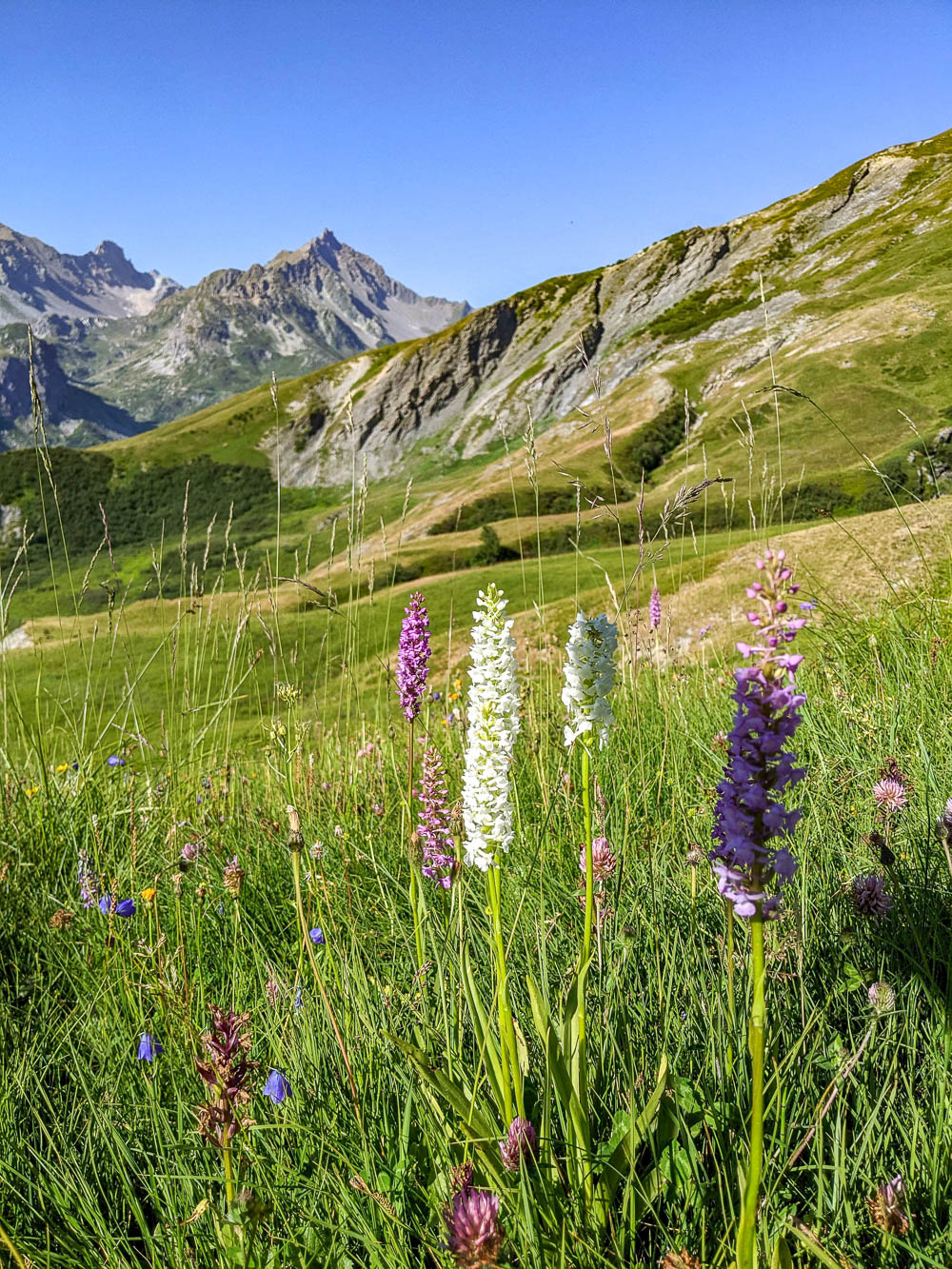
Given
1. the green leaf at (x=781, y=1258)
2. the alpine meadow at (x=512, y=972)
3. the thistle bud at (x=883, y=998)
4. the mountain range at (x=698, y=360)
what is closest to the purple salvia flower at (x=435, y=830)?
the alpine meadow at (x=512, y=972)

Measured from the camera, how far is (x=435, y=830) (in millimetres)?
3217

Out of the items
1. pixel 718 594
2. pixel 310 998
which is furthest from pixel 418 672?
pixel 718 594

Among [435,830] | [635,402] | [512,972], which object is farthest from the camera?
[635,402]

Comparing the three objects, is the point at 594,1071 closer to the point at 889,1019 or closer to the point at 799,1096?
the point at 799,1096

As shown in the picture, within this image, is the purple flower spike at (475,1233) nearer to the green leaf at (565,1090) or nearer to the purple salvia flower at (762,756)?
the green leaf at (565,1090)

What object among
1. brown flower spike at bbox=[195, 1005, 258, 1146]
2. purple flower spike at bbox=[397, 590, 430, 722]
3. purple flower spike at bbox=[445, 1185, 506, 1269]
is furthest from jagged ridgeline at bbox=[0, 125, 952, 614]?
purple flower spike at bbox=[445, 1185, 506, 1269]

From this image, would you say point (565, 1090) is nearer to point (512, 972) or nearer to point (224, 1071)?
point (224, 1071)

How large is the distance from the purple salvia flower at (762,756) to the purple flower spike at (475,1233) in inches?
27.6

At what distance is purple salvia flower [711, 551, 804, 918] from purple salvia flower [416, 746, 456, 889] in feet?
5.70

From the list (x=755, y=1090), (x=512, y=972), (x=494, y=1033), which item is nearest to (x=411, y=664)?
(x=512, y=972)

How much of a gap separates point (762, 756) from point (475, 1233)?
965 mm

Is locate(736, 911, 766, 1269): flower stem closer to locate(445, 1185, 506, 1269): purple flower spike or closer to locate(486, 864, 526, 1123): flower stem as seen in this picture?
locate(445, 1185, 506, 1269): purple flower spike

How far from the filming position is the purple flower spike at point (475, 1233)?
1.25 m

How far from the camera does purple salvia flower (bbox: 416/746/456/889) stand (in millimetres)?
2963
